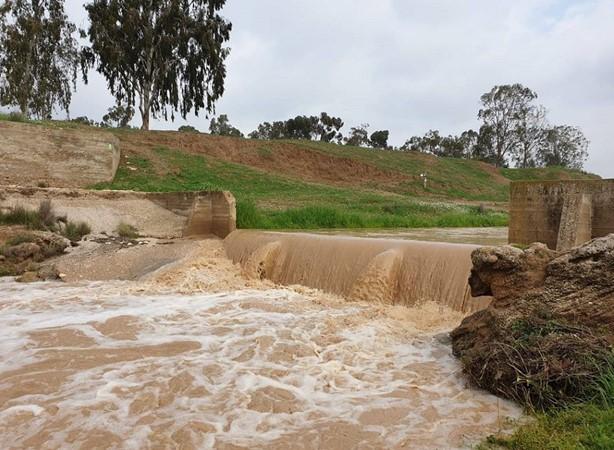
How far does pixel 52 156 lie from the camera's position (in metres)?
17.9

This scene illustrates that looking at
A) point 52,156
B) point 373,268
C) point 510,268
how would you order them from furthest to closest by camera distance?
point 52,156 < point 373,268 < point 510,268

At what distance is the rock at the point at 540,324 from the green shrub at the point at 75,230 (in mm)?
9334

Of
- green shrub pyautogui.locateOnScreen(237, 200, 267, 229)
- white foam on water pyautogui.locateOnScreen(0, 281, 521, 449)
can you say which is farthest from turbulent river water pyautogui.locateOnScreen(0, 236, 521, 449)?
green shrub pyautogui.locateOnScreen(237, 200, 267, 229)

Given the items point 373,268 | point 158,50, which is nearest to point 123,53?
point 158,50

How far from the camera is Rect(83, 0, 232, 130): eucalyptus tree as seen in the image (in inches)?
1190

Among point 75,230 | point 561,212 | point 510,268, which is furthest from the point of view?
point 75,230

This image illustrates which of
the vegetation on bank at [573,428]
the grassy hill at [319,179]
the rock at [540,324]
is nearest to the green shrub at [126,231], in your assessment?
the grassy hill at [319,179]

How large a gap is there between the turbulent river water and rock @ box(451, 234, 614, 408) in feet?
0.77

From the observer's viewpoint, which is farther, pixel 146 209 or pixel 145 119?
pixel 145 119

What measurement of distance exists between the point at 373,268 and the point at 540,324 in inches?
150

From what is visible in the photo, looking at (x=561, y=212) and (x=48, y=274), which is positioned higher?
(x=561, y=212)

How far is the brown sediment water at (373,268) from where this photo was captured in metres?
7.39

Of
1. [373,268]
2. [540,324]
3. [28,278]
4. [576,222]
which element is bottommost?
[28,278]

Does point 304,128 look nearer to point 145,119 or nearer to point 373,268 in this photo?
point 145,119
